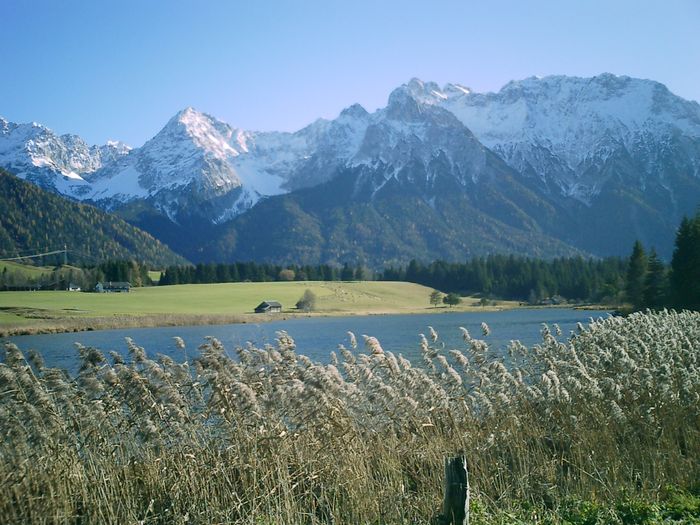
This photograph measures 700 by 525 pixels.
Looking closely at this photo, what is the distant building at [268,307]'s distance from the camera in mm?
117637

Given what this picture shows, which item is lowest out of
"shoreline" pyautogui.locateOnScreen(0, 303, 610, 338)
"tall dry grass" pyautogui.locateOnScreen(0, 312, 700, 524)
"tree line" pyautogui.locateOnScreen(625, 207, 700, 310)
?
"shoreline" pyautogui.locateOnScreen(0, 303, 610, 338)

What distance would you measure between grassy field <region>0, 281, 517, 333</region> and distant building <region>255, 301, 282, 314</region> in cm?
179

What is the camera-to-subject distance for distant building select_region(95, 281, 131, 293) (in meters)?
138

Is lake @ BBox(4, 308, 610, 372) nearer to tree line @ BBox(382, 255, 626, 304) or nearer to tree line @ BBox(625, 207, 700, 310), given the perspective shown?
tree line @ BBox(625, 207, 700, 310)

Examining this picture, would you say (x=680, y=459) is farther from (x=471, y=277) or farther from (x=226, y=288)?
(x=471, y=277)

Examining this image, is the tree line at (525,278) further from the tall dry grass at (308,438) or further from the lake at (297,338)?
the tall dry grass at (308,438)

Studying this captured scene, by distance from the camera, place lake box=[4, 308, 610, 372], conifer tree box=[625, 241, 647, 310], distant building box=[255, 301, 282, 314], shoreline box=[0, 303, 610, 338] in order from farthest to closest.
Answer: distant building box=[255, 301, 282, 314], shoreline box=[0, 303, 610, 338], conifer tree box=[625, 241, 647, 310], lake box=[4, 308, 610, 372]

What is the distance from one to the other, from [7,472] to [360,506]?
506cm

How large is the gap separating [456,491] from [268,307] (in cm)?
11302

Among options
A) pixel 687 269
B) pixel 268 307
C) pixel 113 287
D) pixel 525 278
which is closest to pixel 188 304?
pixel 268 307

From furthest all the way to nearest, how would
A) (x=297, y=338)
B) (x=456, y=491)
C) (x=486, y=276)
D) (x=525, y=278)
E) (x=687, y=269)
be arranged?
1. (x=486, y=276)
2. (x=525, y=278)
3. (x=297, y=338)
4. (x=687, y=269)
5. (x=456, y=491)

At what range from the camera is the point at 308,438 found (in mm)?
10891

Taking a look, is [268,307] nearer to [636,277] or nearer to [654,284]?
[636,277]

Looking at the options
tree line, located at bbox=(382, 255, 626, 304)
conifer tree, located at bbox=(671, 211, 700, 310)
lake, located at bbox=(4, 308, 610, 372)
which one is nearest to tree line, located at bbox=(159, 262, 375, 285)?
tree line, located at bbox=(382, 255, 626, 304)
